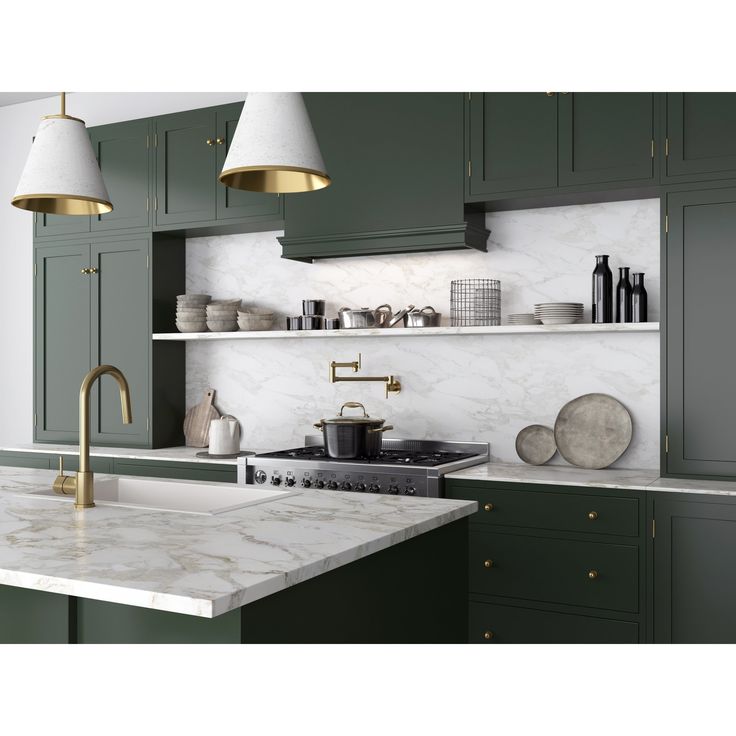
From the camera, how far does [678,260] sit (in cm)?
384

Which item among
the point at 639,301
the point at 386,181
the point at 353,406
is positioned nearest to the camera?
the point at 639,301

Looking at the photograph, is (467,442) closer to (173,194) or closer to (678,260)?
(678,260)

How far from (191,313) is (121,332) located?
0.52 meters

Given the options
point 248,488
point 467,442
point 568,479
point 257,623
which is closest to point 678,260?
point 568,479

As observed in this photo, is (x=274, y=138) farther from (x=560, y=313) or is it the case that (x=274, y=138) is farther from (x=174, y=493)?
(x=560, y=313)

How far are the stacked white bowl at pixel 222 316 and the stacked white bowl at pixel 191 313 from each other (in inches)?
2.9

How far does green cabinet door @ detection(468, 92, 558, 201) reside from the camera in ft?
13.4

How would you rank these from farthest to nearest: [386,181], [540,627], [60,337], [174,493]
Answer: [60,337], [386,181], [540,627], [174,493]

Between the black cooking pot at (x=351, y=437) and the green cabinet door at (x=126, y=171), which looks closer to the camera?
the black cooking pot at (x=351, y=437)

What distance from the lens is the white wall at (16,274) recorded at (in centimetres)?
620

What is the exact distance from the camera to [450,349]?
15.7 feet

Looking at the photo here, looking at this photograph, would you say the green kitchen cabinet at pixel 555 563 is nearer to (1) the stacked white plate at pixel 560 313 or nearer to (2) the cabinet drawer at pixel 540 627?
(2) the cabinet drawer at pixel 540 627

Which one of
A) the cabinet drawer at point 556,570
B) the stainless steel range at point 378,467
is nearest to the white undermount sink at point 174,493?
the stainless steel range at point 378,467

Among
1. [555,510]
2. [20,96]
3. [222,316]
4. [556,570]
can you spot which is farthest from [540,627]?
[20,96]
